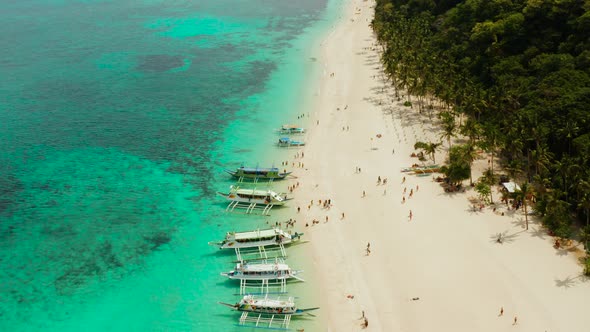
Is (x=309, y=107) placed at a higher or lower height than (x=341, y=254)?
higher

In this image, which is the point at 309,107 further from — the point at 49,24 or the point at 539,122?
the point at 49,24

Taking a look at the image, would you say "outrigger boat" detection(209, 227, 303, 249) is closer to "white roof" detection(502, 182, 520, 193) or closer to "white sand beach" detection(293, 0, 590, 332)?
"white sand beach" detection(293, 0, 590, 332)

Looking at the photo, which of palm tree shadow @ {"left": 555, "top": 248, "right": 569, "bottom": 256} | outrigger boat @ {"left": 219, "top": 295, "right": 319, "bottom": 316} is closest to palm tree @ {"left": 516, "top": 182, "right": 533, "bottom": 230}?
palm tree shadow @ {"left": 555, "top": 248, "right": 569, "bottom": 256}

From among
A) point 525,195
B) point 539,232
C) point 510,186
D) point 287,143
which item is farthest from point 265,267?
point 287,143

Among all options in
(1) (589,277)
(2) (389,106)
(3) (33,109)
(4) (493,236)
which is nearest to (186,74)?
(3) (33,109)

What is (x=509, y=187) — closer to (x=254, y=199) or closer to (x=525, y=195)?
(x=525, y=195)
